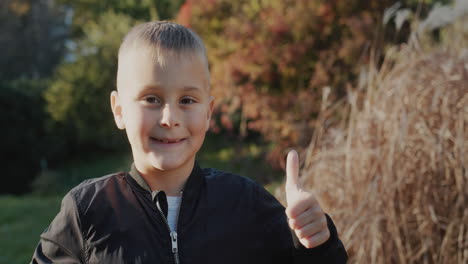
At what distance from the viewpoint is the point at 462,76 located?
3219mm

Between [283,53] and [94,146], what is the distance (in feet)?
27.8

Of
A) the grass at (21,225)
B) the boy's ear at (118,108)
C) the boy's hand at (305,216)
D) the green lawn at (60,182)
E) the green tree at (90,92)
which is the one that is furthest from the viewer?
the green tree at (90,92)

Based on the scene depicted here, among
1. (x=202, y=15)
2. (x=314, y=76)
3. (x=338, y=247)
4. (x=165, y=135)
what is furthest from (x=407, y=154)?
(x=202, y=15)

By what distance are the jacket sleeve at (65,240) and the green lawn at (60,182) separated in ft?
11.8

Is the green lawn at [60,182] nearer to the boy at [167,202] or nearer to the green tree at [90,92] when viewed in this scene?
the green tree at [90,92]

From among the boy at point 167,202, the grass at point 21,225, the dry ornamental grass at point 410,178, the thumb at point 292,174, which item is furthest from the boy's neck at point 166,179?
the grass at point 21,225

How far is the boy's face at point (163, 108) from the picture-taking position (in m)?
1.55

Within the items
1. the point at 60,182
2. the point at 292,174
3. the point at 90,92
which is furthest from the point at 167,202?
the point at 90,92

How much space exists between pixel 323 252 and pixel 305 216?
0.46ft

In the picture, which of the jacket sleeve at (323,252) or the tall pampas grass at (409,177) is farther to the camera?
the tall pampas grass at (409,177)

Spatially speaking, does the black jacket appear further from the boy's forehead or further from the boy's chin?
the boy's forehead

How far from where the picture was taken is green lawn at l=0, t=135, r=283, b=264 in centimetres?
548


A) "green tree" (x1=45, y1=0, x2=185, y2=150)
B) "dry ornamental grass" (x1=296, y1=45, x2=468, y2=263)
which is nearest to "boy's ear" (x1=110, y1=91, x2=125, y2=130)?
"dry ornamental grass" (x1=296, y1=45, x2=468, y2=263)

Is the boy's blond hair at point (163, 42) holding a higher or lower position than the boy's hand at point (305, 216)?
higher
